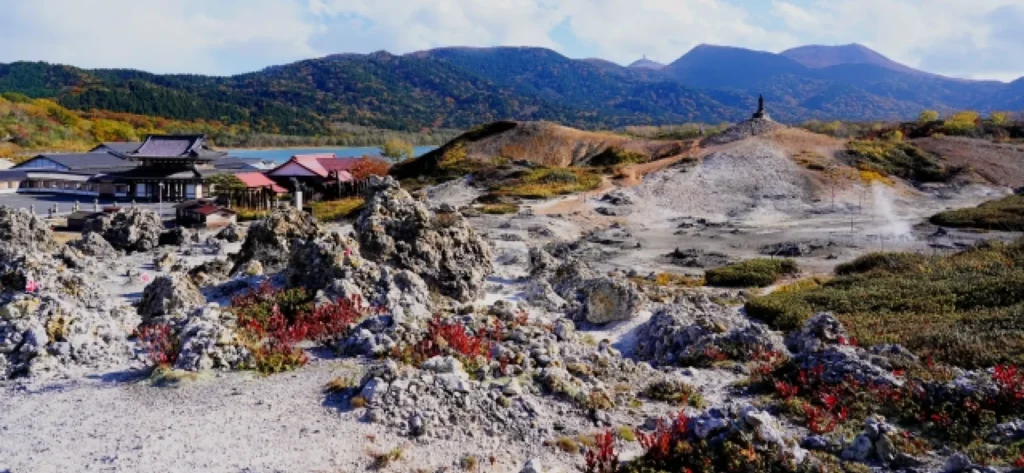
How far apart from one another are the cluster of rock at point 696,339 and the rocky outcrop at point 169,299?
10.7 metres

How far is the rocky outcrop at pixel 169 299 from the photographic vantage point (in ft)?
59.0

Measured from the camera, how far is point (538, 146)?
81.6 m

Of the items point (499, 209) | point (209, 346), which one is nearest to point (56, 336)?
point (209, 346)

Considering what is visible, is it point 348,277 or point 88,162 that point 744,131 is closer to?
point 348,277

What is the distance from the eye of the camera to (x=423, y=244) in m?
23.2

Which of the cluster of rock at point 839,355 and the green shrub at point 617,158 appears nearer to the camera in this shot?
the cluster of rock at point 839,355

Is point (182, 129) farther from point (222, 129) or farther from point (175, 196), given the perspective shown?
point (175, 196)

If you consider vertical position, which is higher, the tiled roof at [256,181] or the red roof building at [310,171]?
the red roof building at [310,171]

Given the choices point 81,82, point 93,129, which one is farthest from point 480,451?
point 81,82

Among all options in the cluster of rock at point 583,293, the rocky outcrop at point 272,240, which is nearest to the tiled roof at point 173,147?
the rocky outcrop at point 272,240

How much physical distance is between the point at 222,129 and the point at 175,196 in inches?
3958

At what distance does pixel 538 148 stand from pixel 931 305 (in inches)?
2450

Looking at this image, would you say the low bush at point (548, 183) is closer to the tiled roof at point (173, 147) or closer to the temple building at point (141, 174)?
the temple building at point (141, 174)

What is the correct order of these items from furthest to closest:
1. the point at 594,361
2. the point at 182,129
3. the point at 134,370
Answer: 1. the point at 182,129
2. the point at 594,361
3. the point at 134,370
